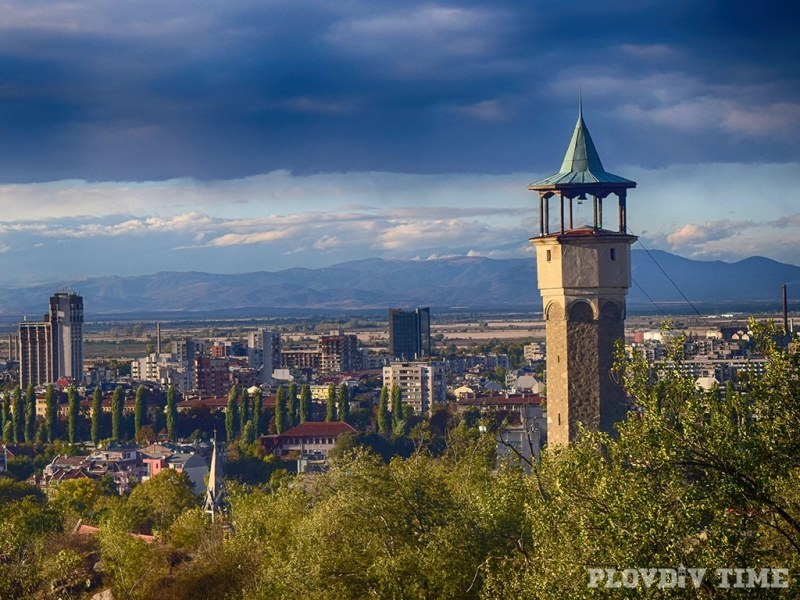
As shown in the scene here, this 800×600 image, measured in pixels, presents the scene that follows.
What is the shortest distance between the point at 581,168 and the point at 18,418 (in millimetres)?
91937

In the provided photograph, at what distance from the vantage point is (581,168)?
32156 millimetres

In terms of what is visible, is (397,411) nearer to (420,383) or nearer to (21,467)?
(21,467)

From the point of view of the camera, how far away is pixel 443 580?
67.7ft

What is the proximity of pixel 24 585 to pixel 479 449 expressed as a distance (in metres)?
13.8

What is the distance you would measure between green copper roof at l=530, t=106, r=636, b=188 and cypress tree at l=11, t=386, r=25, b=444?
9062 cm

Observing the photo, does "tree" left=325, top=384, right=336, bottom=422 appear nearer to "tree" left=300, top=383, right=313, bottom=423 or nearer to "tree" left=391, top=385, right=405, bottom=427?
"tree" left=300, top=383, right=313, bottom=423

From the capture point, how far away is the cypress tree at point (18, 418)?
117 metres

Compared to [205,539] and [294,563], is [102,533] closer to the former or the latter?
[205,539]

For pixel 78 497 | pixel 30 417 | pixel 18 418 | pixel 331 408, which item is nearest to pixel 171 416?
pixel 30 417

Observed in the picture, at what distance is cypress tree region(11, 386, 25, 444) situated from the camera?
384 feet

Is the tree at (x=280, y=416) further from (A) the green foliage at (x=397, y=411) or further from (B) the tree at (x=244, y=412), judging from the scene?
(A) the green foliage at (x=397, y=411)

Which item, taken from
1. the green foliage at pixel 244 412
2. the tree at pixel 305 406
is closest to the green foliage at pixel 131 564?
the green foliage at pixel 244 412

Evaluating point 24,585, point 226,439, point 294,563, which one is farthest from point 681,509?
point 226,439

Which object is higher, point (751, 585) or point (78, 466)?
point (751, 585)
